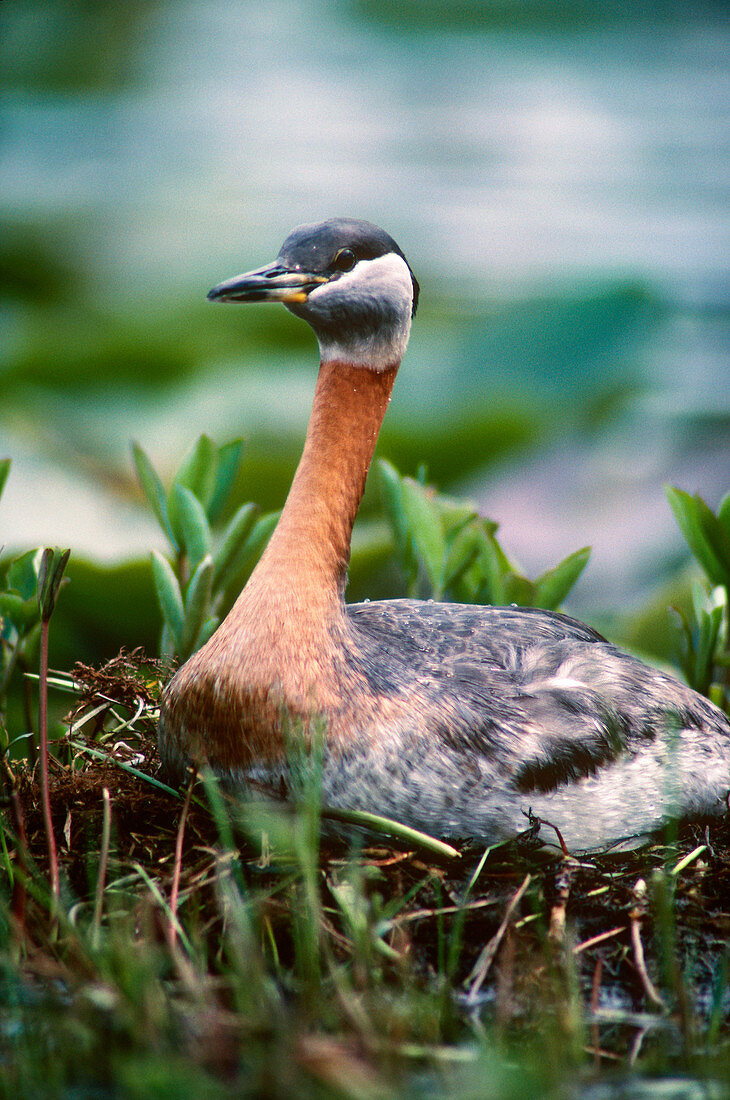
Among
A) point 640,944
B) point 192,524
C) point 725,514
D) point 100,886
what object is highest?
point 192,524

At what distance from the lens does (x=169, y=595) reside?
8.67 feet

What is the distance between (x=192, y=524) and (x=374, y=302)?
838 mm

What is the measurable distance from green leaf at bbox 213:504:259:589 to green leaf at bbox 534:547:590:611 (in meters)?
0.87

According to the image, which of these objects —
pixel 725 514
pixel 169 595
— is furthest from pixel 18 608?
pixel 725 514

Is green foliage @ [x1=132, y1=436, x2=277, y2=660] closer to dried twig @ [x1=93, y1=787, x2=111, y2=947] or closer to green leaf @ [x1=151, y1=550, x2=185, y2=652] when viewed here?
green leaf @ [x1=151, y1=550, x2=185, y2=652]

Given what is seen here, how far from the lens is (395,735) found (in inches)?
77.7

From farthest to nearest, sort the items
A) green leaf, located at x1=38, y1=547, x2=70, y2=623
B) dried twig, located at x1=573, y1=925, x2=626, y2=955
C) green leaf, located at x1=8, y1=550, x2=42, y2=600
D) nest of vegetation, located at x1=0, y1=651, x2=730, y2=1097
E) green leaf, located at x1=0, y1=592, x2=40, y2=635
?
1. green leaf, located at x1=8, y1=550, x2=42, y2=600
2. green leaf, located at x1=0, y1=592, x2=40, y2=635
3. green leaf, located at x1=38, y1=547, x2=70, y2=623
4. dried twig, located at x1=573, y1=925, x2=626, y2=955
5. nest of vegetation, located at x1=0, y1=651, x2=730, y2=1097

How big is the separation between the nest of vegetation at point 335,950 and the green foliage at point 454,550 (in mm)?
923

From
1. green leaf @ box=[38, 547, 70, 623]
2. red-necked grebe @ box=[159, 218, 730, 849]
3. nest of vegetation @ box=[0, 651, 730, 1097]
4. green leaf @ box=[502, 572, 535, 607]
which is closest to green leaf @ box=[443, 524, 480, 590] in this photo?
green leaf @ box=[502, 572, 535, 607]

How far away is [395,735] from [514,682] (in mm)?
406

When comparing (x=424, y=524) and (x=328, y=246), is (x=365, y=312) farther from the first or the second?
(x=424, y=524)

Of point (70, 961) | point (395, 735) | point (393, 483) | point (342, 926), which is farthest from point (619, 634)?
point (70, 961)

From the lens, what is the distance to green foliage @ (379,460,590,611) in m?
2.87

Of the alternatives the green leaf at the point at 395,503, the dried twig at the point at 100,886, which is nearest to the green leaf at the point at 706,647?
the green leaf at the point at 395,503
